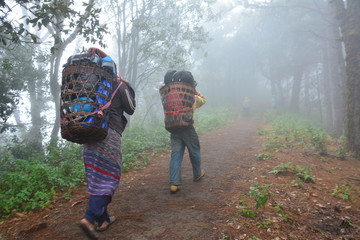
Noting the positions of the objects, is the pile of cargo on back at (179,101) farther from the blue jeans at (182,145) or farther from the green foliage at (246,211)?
the green foliage at (246,211)

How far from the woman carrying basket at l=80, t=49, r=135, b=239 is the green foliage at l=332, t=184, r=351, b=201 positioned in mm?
3513

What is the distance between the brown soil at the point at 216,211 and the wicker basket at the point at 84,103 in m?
1.22

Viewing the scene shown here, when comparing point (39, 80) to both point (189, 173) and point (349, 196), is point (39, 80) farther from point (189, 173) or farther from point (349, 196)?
point (349, 196)

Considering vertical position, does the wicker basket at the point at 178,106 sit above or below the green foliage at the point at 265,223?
above

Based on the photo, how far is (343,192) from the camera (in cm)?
429

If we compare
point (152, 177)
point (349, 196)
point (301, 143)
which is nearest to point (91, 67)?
point (152, 177)

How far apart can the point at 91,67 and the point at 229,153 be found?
5796mm

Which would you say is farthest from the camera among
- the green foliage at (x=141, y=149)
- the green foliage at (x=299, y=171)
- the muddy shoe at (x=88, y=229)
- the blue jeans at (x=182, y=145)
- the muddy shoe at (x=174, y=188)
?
the green foliage at (x=141, y=149)

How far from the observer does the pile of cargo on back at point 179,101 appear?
4.41 meters

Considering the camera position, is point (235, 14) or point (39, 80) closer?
point (39, 80)

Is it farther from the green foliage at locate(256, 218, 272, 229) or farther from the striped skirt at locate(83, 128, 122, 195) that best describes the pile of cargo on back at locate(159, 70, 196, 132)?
the green foliage at locate(256, 218, 272, 229)

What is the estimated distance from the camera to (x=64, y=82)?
275cm

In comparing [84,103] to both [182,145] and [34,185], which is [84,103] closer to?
[182,145]

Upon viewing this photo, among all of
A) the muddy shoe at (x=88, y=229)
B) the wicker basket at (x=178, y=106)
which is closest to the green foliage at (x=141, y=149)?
the wicker basket at (x=178, y=106)
